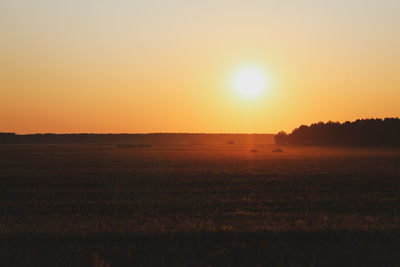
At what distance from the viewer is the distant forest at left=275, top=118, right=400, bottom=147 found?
127 meters

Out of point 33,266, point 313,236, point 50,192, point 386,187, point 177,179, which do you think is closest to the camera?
point 33,266

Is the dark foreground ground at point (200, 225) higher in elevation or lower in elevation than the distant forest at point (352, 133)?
lower

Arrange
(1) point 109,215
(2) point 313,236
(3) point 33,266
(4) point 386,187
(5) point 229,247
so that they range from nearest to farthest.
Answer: (3) point 33,266
(5) point 229,247
(2) point 313,236
(1) point 109,215
(4) point 386,187

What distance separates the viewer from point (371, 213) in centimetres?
1552

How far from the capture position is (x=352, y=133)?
134 metres

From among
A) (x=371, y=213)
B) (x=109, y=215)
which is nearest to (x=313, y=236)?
(x=371, y=213)

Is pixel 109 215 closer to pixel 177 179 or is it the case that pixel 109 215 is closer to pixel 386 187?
pixel 177 179

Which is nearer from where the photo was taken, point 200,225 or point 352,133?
point 200,225

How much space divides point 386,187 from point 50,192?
20.1 metres

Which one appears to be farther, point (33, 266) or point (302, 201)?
point (302, 201)

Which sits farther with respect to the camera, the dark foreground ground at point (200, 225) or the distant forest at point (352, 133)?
the distant forest at point (352, 133)

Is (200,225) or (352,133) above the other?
(352,133)

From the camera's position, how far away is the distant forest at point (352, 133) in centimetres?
12681

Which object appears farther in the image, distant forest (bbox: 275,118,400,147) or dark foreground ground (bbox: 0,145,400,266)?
distant forest (bbox: 275,118,400,147)
